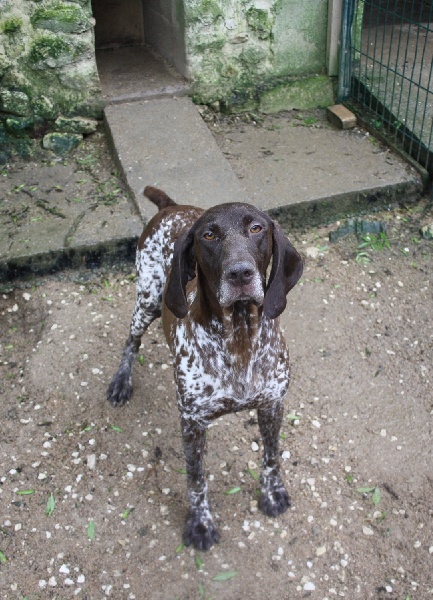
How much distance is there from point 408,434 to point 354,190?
2.24 m

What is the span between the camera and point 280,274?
105 inches

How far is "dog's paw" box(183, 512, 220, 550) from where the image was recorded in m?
3.18

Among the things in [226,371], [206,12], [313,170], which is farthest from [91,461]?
[206,12]

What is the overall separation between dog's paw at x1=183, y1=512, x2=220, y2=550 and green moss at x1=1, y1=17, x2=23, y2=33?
4.25 meters

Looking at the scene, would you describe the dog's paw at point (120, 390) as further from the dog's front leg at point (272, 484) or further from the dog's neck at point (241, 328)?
the dog's neck at point (241, 328)

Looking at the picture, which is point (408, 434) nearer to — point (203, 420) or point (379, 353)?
point (379, 353)

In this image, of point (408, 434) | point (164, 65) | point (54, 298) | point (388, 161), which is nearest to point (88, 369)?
point (54, 298)

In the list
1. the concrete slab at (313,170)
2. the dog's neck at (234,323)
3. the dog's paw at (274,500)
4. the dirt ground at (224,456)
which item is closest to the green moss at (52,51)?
the concrete slab at (313,170)

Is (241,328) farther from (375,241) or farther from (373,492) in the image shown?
(375,241)

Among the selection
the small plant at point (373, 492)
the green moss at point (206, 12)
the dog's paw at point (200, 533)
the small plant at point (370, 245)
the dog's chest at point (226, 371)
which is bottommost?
the small plant at point (373, 492)

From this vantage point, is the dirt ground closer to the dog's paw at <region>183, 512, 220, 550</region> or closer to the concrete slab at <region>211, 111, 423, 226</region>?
the dog's paw at <region>183, 512, 220, 550</region>

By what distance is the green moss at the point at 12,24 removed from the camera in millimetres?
5363

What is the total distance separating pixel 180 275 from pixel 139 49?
520cm

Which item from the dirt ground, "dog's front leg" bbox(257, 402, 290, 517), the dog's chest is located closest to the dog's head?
the dog's chest
